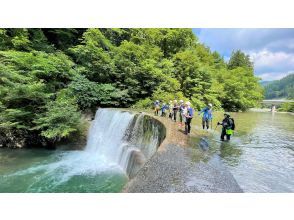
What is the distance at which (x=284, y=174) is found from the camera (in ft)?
22.5

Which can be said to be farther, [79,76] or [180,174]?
[79,76]

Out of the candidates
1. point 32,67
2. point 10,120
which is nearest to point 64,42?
point 32,67

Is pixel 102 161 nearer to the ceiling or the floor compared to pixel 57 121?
nearer to the floor

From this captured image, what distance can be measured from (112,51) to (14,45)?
6794 millimetres

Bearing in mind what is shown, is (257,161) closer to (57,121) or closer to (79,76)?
(57,121)

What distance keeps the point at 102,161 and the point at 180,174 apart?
6.51 meters

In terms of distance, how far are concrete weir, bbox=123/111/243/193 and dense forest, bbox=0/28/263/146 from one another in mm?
7394

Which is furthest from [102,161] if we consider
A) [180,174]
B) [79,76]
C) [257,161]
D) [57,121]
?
[79,76]

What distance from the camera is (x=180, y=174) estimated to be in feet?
18.3

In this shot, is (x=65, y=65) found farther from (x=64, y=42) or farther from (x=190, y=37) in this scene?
(x=190, y=37)

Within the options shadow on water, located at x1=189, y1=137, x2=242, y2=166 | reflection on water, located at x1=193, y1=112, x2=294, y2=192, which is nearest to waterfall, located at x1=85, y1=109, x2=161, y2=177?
shadow on water, located at x1=189, y1=137, x2=242, y2=166

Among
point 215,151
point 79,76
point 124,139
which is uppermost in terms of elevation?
point 79,76

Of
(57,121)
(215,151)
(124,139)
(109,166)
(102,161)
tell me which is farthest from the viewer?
(57,121)

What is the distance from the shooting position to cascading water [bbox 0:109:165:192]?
849 centimetres
